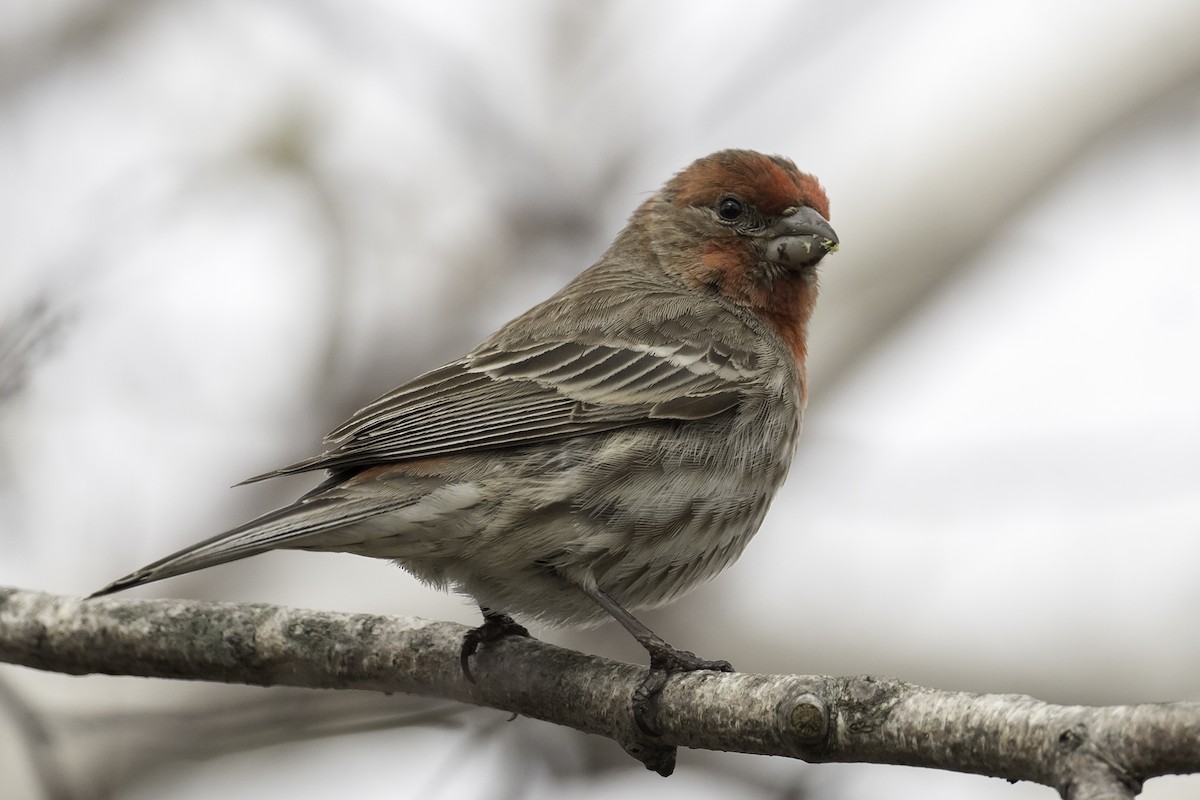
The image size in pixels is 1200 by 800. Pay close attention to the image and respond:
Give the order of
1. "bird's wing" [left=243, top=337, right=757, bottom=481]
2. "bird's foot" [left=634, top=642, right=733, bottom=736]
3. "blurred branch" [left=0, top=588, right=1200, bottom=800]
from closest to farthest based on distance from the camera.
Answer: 1. "blurred branch" [left=0, top=588, right=1200, bottom=800]
2. "bird's foot" [left=634, top=642, right=733, bottom=736]
3. "bird's wing" [left=243, top=337, right=757, bottom=481]

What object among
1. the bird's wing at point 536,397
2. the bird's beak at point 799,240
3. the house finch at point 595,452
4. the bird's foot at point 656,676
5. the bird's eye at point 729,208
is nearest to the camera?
the bird's foot at point 656,676

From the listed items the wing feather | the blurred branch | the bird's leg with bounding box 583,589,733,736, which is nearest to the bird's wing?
the wing feather

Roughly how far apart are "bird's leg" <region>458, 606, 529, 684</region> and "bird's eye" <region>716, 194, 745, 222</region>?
221cm

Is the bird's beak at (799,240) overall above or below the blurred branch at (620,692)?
above

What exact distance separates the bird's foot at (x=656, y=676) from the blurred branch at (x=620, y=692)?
4 centimetres

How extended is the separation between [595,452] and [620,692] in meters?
1.01

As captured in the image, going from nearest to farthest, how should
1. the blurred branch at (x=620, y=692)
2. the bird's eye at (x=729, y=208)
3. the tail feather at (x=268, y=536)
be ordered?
1. the blurred branch at (x=620, y=692)
2. the tail feather at (x=268, y=536)
3. the bird's eye at (x=729, y=208)

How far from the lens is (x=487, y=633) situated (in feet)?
15.5

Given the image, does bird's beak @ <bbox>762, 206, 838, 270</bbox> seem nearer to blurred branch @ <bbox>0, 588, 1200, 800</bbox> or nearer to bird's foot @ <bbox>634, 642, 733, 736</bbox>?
blurred branch @ <bbox>0, 588, 1200, 800</bbox>

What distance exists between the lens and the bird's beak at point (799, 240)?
18.9 ft

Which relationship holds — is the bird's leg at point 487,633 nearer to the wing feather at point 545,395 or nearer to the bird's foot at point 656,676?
the wing feather at point 545,395

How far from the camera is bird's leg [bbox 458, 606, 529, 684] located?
460 cm

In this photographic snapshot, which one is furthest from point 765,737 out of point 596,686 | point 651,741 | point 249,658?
point 249,658

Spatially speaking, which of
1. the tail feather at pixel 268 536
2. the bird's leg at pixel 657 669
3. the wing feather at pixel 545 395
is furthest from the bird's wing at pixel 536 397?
the bird's leg at pixel 657 669
